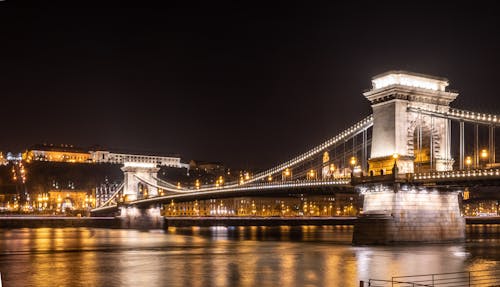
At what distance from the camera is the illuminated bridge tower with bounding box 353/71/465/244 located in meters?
49.1

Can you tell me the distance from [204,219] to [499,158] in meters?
69.7

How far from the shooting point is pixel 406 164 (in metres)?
51.0

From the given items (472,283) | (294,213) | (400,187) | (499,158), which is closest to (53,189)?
(294,213)

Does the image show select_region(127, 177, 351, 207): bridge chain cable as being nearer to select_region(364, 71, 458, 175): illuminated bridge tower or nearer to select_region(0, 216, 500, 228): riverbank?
select_region(364, 71, 458, 175): illuminated bridge tower

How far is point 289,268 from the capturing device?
34.8 metres

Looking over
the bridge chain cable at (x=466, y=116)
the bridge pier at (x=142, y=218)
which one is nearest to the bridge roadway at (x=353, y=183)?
the bridge chain cable at (x=466, y=116)

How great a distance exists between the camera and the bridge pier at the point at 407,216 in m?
48.8

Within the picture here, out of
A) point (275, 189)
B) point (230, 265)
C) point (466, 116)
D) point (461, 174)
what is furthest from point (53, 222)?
point (461, 174)

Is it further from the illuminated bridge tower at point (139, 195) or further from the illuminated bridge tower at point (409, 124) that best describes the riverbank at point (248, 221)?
the illuminated bridge tower at point (409, 124)

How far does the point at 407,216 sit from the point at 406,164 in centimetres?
421

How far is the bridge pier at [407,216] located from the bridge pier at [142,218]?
2507 inches

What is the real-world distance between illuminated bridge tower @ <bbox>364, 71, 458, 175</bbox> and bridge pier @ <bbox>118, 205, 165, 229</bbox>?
208ft

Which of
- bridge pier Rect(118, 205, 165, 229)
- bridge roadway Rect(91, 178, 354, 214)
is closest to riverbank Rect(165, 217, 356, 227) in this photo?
bridge pier Rect(118, 205, 165, 229)

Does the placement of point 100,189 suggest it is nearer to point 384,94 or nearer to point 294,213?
point 294,213
